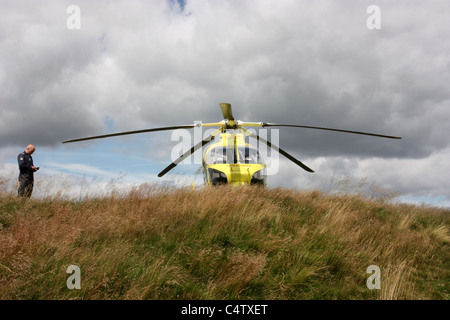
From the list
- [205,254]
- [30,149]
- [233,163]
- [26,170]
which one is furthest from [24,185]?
[205,254]

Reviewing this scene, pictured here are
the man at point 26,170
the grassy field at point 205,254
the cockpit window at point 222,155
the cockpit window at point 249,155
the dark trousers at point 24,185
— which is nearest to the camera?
the grassy field at point 205,254

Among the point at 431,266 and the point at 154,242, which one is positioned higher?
the point at 154,242

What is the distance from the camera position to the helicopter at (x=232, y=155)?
951 cm

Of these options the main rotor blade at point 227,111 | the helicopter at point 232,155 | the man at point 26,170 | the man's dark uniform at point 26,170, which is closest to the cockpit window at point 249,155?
the helicopter at point 232,155

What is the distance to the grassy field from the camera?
3693 millimetres

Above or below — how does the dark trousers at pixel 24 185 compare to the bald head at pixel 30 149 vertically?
below

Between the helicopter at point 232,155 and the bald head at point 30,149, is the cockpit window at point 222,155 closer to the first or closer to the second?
the helicopter at point 232,155

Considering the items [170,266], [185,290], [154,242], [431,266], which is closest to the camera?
[185,290]

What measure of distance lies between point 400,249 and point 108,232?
6.00 meters

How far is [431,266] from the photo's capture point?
6.30 metres

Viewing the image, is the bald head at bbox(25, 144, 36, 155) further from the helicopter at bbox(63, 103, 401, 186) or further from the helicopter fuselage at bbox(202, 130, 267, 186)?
the helicopter fuselage at bbox(202, 130, 267, 186)

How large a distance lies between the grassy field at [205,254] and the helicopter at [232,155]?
212cm
